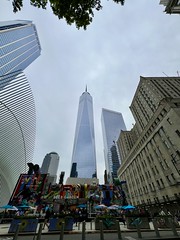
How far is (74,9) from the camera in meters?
5.99

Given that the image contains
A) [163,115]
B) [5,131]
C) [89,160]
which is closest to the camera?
[163,115]

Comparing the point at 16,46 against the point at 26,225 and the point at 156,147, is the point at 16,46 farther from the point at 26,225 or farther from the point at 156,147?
the point at 26,225

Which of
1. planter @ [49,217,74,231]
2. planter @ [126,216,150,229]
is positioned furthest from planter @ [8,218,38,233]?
planter @ [126,216,150,229]

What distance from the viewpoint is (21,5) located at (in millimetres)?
5488

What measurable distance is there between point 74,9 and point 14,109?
292ft

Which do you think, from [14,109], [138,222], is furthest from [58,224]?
[14,109]

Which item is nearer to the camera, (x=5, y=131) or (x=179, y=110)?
(x=179, y=110)

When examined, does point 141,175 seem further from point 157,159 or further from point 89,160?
point 89,160

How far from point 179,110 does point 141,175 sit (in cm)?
2994

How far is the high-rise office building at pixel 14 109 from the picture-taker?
75938 millimetres

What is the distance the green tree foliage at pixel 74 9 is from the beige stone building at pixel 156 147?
22.7 m

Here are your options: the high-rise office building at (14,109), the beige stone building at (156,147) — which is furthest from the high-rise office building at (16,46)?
the beige stone building at (156,147)

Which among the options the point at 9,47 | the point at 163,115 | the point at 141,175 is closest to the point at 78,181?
the point at 141,175

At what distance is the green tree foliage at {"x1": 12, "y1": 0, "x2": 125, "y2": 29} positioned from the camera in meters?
5.72
